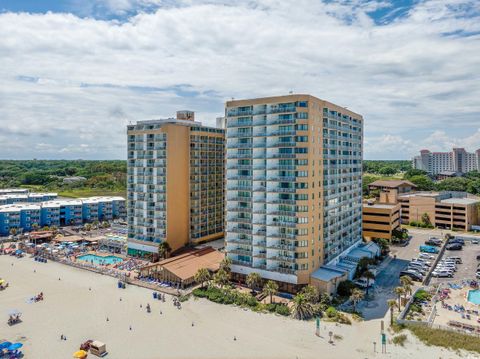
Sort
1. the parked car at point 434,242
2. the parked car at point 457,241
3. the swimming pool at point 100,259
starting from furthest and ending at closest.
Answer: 1. the parked car at point 457,241
2. the parked car at point 434,242
3. the swimming pool at point 100,259

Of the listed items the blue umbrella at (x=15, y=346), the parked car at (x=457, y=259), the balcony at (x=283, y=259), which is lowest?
the blue umbrella at (x=15, y=346)

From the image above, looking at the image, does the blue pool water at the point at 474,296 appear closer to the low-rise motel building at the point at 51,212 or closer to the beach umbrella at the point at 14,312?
the beach umbrella at the point at 14,312

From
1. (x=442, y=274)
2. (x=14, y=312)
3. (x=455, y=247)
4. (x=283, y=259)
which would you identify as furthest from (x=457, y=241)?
(x=14, y=312)

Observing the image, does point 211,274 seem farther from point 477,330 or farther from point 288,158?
point 477,330

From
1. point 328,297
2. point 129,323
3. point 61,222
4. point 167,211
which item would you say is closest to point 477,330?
point 328,297

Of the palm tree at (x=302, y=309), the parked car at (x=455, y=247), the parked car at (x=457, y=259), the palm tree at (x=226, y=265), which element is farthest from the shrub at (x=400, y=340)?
the parked car at (x=455, y=247)

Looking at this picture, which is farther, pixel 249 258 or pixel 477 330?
pixel 249 258
